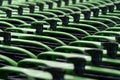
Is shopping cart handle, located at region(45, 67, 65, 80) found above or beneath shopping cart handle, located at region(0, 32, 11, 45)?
above

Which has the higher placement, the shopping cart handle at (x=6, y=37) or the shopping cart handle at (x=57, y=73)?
the shopping cart handle at (x=57, y=73)

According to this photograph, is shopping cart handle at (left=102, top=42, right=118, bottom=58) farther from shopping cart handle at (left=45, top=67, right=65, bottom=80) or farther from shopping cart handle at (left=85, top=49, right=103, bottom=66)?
shopping cart handle at (left=45, top=67, right=65, bottom=80)

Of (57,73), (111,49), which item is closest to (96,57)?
(111,49)

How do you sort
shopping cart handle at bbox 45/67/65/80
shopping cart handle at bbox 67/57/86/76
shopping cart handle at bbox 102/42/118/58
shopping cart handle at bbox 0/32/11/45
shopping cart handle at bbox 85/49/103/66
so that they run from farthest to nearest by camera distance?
shopping cart handle at bbox 0/32/11/45, shopping cart handle at bbox 102/42/118/58, shopping cart handle at bbox 85/49/103/66, shopping cart handle at bbox 67/57/86/76, shopping cart handle at bbox 45/67/65/80

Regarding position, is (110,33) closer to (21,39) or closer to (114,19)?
(21,39)

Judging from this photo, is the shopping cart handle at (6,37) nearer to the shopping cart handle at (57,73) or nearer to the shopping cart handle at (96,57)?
the shopping cart handle at (96,57)

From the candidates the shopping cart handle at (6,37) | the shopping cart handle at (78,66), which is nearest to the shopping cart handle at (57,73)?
the shopping cart handle at (78,66)

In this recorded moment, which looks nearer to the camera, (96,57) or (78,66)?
(78,66)

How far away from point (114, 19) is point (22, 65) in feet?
12.4

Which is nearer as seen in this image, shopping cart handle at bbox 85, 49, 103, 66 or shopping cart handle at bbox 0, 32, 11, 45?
shopping cart handle at bbox 85, 49, 103, 66

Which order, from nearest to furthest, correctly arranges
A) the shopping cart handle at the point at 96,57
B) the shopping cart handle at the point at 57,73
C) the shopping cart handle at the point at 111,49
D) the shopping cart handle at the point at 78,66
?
the shopping cart handle at the point at 57,73, the shopping cart handle at the point at 78,66, the shopping cart handle at the point at 96,57, the shopping cart handle at the point at 111,49

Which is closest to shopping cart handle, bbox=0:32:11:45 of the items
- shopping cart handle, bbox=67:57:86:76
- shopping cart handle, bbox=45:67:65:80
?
shopping cart handle, bbox=67:57:86:76

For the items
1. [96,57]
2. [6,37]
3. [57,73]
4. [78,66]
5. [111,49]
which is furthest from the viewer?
[6,37]

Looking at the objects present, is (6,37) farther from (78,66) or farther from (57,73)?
(57,73)
